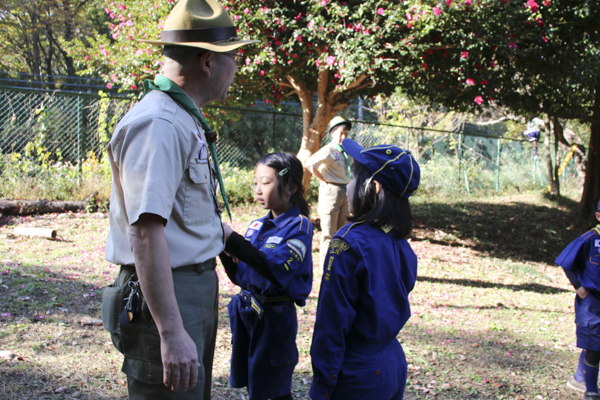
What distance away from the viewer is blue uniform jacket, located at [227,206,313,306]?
2.35 m

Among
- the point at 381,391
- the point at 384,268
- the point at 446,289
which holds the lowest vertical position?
the point at 446,289

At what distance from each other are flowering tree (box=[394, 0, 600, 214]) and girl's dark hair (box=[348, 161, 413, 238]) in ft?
17.2

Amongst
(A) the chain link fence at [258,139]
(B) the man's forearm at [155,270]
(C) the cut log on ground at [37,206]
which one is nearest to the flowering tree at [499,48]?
(A) the chain link fence at [258,139]

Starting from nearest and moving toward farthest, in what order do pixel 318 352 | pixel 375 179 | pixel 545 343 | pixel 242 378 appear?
pixel 318 352
pixel 375 179
pixel 242 378
pixel 545 343

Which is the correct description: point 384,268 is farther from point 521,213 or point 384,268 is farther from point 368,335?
point 521,213

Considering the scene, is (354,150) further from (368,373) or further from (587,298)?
(587,298)

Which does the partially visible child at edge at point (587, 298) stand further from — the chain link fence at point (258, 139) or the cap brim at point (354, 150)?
the chain link fence at point (258, 139)

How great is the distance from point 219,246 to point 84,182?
892cm

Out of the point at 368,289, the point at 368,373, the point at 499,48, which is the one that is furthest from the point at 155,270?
the point at 499,48

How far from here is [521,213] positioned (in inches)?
515

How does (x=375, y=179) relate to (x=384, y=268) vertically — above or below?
above

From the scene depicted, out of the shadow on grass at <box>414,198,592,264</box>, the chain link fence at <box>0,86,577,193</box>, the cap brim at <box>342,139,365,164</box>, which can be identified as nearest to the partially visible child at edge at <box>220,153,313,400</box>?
the cap brim at <box>342,139,365,164</box>

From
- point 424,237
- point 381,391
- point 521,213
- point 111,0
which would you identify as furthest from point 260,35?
point 521,213

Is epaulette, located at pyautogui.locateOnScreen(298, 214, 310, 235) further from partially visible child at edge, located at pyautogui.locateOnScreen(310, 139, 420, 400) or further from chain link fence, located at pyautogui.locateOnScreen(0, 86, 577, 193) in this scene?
chain link fence, located at pyautogui.locateOnScreen(0, 86, 577, 193)
